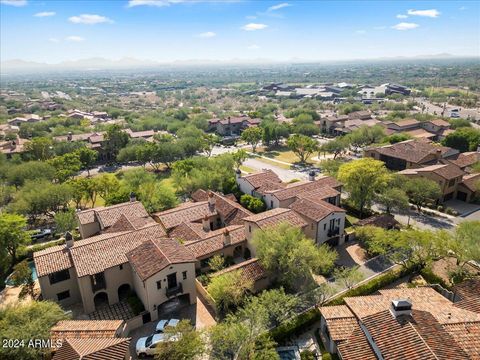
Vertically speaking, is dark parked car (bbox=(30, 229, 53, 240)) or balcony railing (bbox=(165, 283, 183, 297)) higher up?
balcony railing (bbox=(165, 283, 183, 297))

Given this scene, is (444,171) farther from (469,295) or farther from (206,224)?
(206,224)

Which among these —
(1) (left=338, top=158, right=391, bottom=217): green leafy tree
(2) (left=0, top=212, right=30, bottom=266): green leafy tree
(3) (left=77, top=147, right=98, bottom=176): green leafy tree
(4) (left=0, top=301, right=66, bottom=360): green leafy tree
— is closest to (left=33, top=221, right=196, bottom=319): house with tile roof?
(4) (left=0, top=301, right=66, bottom=360): green leafy tree

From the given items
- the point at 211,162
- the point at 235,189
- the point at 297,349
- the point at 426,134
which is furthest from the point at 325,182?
the point at 426,134

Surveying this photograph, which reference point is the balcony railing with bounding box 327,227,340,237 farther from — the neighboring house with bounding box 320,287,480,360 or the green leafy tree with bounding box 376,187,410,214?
the neighboring house with bounding box 320,287,480,360

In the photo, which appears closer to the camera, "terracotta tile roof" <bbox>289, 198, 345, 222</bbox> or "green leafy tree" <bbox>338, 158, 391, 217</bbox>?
"terracotta tile roof" <bbox>289, 198, 345, 222</bbox>

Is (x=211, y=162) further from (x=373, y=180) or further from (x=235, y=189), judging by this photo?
(x=373, y=180)

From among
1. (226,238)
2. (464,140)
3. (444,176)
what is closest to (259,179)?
(226,238)
